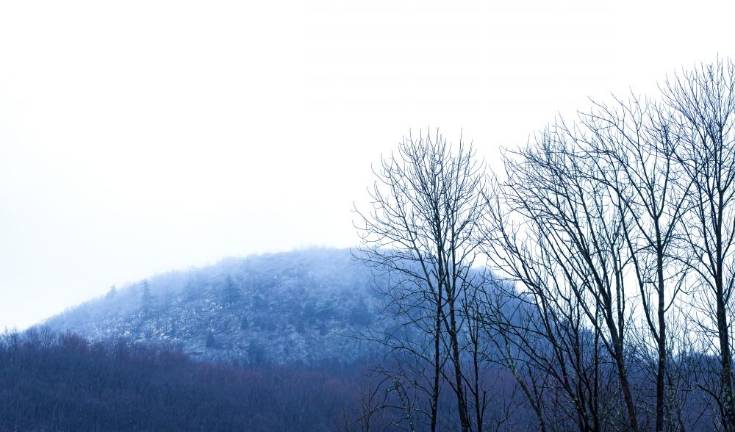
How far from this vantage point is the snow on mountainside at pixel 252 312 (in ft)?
368

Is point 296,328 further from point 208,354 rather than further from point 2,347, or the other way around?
point 2,347

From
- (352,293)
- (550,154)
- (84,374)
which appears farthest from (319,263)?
(550,154)

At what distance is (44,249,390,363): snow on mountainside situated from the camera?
11225cm

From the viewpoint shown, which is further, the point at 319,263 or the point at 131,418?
the point at 319,263

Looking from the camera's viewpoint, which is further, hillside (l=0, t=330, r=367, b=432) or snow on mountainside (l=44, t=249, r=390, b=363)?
snow on mountainside (l=44, t=249, r=390, b=363)

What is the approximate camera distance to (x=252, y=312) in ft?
391

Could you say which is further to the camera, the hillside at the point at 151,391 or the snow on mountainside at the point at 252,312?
the snow on mountainside at the point at 252,312

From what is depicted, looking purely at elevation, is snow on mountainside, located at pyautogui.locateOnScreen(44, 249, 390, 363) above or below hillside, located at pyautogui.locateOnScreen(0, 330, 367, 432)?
above

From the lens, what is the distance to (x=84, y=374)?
297 ft

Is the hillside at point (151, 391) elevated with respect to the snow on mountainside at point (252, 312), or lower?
lower

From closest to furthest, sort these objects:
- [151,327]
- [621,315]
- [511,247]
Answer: [621,315] → [511,247] → [151,327]

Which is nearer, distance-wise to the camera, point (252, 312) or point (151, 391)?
point (151, 391)

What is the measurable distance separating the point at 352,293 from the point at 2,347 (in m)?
62.3

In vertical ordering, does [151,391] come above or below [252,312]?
below
